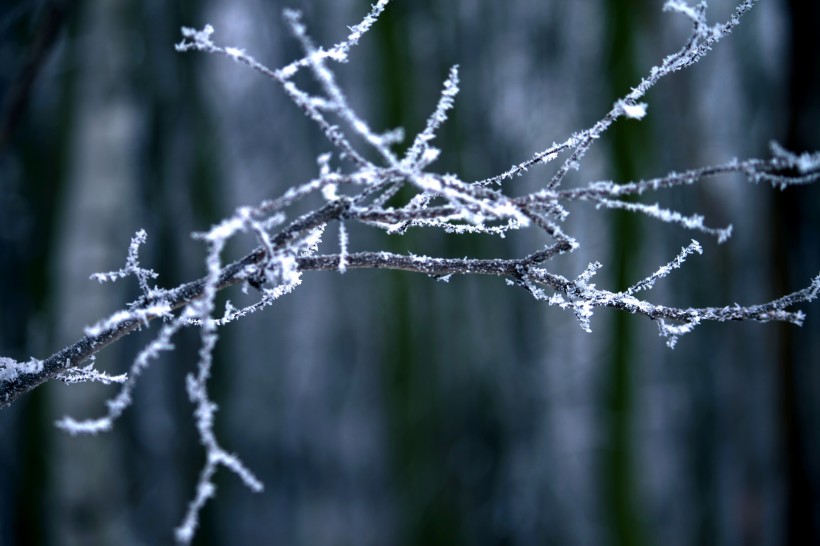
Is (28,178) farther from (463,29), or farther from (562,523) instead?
(562,523)

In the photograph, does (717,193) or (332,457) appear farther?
(332,457)

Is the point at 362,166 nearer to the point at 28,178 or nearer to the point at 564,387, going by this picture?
the point at 28,178

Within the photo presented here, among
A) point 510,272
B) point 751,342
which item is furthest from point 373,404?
point 510,272

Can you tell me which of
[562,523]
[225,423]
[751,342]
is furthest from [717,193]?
[225,423]

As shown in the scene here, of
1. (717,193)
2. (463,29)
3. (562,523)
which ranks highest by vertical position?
(463,29)

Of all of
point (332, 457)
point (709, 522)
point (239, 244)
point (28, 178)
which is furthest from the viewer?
point (332, 457)

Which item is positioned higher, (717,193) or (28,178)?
(717,193)

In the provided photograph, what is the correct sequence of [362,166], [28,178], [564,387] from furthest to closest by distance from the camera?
[564,387] < [28,178] < [362,166]
